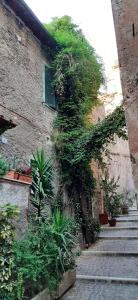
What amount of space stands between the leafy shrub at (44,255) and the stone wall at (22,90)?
2.45 m

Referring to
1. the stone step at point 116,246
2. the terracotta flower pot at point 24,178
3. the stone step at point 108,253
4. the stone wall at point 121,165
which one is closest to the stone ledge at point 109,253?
the stone step at point 108,253

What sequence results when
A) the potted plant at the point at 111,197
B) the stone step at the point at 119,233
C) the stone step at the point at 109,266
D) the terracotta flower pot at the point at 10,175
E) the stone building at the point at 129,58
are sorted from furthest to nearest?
the potted plant at the point at 111,197, the stone step at the point at 119,233, the stone step at the point at 109,266, the terracotta flower pot at the point at 10,175, the stone building at the point at 129,58

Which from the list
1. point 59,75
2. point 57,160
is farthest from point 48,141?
point 59,75

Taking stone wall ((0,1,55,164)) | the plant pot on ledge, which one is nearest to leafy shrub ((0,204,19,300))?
the plant pot on ledge

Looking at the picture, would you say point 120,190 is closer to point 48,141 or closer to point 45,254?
point 48,141

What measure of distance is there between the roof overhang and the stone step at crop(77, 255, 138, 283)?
740 cm

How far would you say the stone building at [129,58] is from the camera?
339 cm

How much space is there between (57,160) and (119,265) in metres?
3.94

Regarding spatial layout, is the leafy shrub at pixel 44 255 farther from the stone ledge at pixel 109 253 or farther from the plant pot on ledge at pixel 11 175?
the stone ledge at pixel 109 253

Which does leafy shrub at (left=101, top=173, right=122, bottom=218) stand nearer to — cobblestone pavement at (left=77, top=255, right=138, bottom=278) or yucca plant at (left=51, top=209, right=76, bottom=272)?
cobblestone pavement at (left=77, top=255, right=138, bottom=278)

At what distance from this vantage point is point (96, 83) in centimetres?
1110

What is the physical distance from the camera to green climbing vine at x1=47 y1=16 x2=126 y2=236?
948 centimetres

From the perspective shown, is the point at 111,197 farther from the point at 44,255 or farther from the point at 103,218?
the point at 44,255

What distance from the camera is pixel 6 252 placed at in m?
4.48
